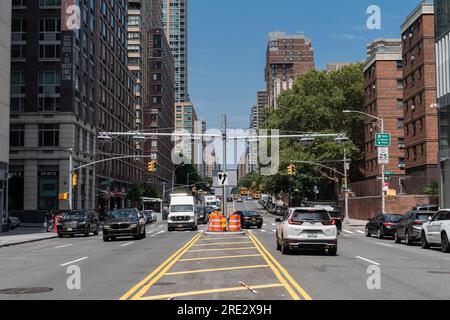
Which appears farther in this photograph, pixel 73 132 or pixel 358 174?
pixel 358 174

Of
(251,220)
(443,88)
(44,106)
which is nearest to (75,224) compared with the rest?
(251,220)

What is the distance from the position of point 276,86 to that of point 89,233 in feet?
508

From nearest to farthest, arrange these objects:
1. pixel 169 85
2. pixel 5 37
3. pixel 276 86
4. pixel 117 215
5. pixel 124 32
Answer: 1. pixel 117 215
2. pixel 5 37
3. pixel 124 32
4. pixel 169 85
5. pixel 276 86

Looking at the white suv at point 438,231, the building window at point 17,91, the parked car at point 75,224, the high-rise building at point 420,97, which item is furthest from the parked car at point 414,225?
the building window at point 17,91

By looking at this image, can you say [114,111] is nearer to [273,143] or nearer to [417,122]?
[273,143]

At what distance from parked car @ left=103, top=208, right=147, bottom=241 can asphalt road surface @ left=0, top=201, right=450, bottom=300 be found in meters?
7.86

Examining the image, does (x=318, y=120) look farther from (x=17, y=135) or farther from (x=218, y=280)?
(x=218, y=280)

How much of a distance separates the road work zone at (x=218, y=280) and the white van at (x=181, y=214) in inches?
895

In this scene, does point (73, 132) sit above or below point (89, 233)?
above

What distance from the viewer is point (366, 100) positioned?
76938mm

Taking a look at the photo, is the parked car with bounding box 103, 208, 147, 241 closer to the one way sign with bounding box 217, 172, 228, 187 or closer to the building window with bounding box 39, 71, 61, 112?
the one way sign with bounding box 217, 172, 228, 187

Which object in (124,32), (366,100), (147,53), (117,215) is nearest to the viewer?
(117,215)

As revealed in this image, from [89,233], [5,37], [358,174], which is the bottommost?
[89,233]

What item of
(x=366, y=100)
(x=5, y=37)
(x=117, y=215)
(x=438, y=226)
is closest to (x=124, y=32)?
(x=366, y=100)
